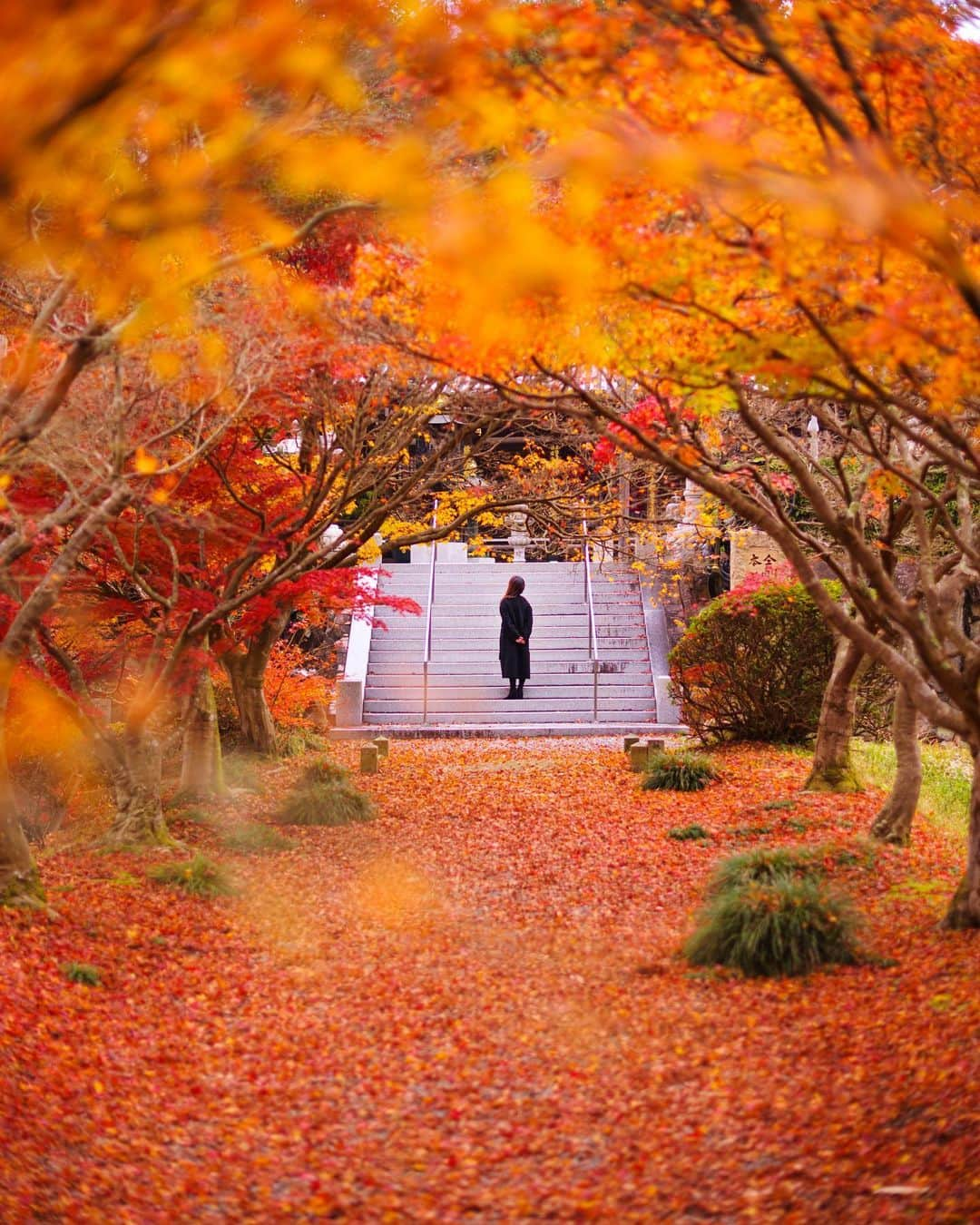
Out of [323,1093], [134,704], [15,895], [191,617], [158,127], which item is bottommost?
[323,1093]

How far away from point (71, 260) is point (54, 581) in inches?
81.0

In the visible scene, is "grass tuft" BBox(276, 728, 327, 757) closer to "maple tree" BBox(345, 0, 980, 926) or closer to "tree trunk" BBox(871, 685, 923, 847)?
"tree trunk" BBox(871, 685, 923, 847)

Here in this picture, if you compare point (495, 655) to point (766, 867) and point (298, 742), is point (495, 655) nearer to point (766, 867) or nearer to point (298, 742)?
point (298, 742)

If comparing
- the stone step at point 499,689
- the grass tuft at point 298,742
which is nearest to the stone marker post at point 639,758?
the grass tuft at point 298,742

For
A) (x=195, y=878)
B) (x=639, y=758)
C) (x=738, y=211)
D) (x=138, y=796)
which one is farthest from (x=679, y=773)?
(x=738, y=211)

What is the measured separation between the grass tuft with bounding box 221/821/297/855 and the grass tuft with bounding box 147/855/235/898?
4.41 ft

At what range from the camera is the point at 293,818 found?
12484mm

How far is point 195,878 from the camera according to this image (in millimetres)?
9617

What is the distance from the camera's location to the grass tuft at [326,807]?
40.8 feet

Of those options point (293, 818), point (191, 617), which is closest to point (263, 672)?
point (293, 818)

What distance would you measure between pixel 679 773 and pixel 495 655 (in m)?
8.92

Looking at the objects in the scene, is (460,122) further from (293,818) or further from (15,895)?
(293,818)

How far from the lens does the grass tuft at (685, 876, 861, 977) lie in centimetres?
734

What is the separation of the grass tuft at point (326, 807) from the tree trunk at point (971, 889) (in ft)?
20.9
